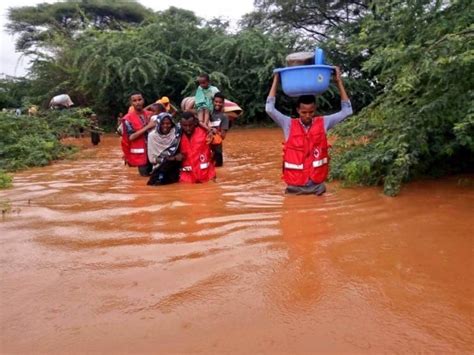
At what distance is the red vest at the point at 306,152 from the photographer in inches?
195

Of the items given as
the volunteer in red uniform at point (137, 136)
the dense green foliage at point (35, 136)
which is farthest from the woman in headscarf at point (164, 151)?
the dense green foliage at point (35, 136)

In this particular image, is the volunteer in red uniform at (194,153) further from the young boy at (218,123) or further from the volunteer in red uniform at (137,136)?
the young boy at (218,123)

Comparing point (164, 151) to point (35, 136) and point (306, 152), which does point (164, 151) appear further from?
point (35, 136)

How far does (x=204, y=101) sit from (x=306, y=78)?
303 centimetres

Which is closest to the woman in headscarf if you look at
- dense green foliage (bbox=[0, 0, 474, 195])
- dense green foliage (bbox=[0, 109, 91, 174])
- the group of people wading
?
the group of people wading

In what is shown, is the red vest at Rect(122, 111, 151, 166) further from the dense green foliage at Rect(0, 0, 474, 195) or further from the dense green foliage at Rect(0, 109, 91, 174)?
the dense green foliage at Rect(0, 0, 474, 195)

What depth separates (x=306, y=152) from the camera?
16.3 feet

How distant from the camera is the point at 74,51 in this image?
17500mm

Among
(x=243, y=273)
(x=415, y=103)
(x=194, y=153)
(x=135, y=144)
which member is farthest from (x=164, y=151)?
(x=243, y=273)

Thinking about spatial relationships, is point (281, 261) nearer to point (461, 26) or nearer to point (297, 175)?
point (297, 175)

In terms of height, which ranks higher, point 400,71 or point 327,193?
A: point 400,71

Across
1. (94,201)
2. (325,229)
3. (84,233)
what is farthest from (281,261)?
(94,201)

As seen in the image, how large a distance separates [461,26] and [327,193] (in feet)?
6.61

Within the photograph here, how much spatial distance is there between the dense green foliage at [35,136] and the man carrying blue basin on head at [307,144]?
4928mm
